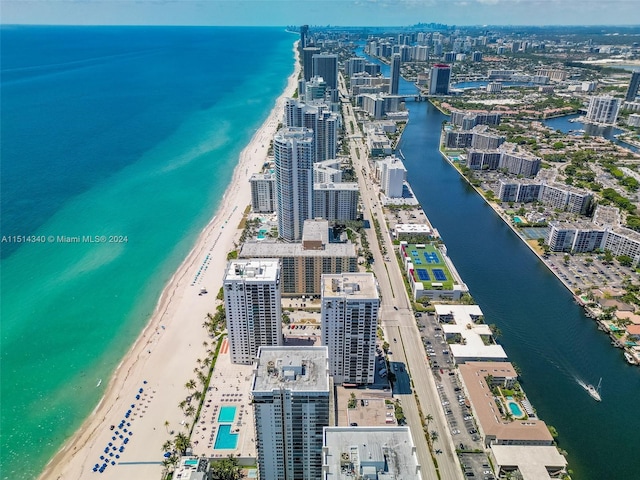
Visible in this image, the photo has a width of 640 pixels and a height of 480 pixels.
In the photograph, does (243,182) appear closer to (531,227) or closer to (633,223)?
(531,227)

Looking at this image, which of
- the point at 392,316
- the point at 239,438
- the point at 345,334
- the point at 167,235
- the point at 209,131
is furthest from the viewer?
the point at 209,131

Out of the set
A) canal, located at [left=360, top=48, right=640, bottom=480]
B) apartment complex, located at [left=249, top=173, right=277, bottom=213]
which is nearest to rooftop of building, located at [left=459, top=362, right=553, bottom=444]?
canal, located at [left=360, top=48, right=640, bottom=480]

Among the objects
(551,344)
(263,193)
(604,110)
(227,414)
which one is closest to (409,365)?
(551,344)

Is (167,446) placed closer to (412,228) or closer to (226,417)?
(226,417)

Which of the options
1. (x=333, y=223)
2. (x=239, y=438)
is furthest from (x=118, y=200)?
(x=239, y=438)

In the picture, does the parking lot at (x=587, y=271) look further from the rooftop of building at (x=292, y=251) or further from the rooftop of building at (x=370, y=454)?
the rooftop of building at (x=370, y=454)
